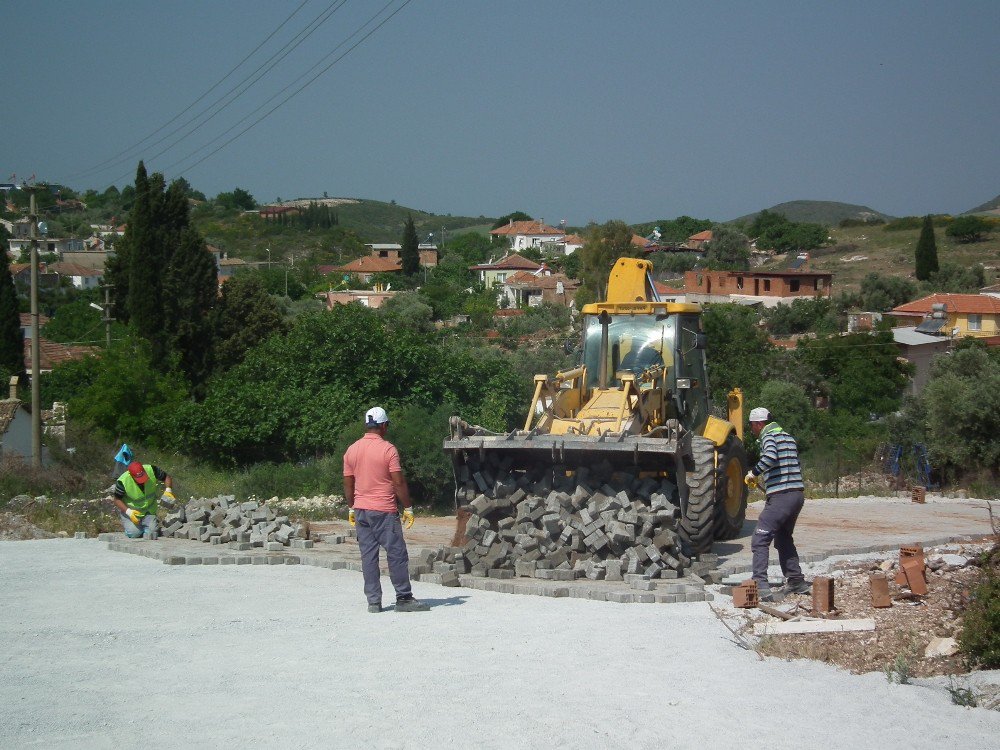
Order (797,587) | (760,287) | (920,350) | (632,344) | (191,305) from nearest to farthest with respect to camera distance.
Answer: (797,587) < (632,344) < (191,305) < (920,350) < (760,287)

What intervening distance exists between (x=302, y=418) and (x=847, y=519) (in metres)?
14.1

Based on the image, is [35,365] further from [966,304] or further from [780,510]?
[966,304]

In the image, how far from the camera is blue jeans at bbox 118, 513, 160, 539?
1628cm

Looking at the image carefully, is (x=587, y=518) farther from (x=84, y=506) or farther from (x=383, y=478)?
(x=84, y=506)

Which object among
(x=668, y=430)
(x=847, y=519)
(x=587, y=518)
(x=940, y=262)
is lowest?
(x=847, y=519)

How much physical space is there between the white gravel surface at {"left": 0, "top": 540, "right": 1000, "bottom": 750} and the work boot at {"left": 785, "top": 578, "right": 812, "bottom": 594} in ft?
2.84

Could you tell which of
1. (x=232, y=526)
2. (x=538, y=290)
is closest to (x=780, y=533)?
(x=232, y=526)

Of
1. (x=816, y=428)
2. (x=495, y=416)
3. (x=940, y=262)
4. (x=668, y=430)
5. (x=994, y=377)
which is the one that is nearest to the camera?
(x=668, y=430)

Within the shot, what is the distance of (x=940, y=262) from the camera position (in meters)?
88.9

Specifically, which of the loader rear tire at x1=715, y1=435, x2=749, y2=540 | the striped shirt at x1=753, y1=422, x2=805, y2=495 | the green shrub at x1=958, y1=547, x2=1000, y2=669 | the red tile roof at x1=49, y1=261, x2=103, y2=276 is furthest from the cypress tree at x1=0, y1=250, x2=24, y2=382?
the red tile roof at x1=49, y1=261, x2=103, y2=276

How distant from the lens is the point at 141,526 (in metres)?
16.4

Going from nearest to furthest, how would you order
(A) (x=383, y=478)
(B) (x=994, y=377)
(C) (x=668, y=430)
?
(A) (x=383, y=478) → (C) (x=668, y=430) → (B) (x=994, y=377)

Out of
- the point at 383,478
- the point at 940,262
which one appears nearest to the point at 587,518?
the point at 383,478

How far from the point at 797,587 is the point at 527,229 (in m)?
141
